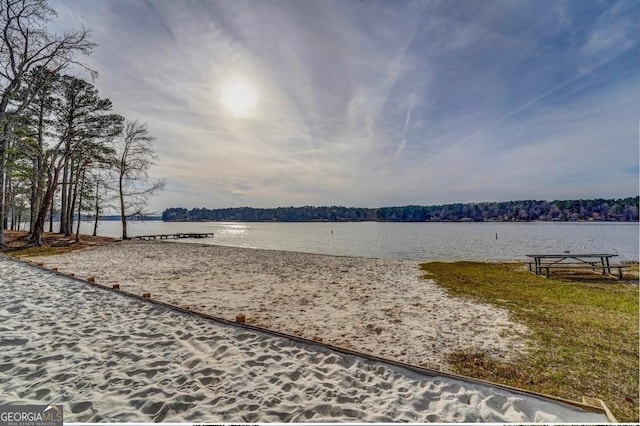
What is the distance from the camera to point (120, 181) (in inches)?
1050

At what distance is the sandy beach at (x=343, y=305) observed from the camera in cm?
552

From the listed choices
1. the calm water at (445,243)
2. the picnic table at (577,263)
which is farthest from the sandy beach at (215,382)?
the calm water at (445,243)

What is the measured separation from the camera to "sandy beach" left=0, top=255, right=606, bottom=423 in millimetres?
2984

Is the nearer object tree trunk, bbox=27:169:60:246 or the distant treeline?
tree trunk, bbox=27:169:60:246

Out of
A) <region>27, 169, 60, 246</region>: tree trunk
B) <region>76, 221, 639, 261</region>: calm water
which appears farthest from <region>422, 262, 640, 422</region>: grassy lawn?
<region>27, 169, 60, 246</region>: tree trunk

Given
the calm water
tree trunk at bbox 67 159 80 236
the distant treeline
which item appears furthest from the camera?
the distant treeline

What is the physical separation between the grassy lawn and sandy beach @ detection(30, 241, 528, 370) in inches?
17.9

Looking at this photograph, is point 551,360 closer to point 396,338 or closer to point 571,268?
point 396,338

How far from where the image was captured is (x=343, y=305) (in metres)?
8.08

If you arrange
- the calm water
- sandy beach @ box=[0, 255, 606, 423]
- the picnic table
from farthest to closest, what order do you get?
the calm water < the picnic table < sandy beach @ box=[0, 255, 606, 423]

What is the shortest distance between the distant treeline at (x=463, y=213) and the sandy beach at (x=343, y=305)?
140 meters

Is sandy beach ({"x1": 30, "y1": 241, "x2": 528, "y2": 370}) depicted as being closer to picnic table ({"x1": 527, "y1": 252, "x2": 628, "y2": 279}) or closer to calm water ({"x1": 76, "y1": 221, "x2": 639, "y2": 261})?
picnic table ({"x1": 527, "y1": 252, "x2": 628, "y2": 279})

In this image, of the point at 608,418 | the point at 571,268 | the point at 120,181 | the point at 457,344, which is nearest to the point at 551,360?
the point at 457,344

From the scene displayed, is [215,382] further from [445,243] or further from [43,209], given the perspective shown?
[445,243]
